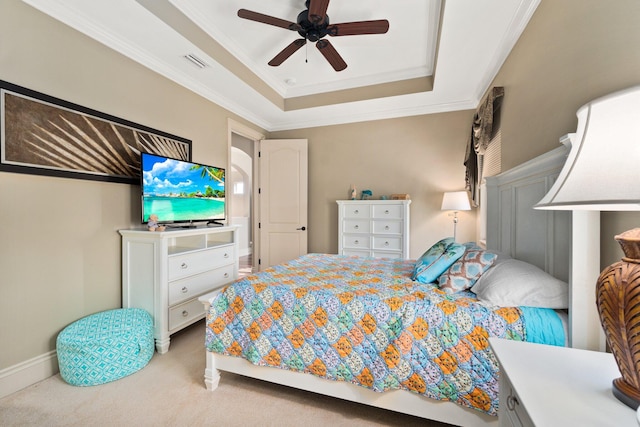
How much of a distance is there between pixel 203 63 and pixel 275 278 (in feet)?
7.54

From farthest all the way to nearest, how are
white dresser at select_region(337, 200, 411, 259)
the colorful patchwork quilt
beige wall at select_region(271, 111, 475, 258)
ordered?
beige wall at select_region(271, 111, 475, 258) → white dresser at select_region(337, 200, 411, 259) → the colorful patchwork quilt

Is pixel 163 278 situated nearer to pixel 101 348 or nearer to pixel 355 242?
pixel 101 348

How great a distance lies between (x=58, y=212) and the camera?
1937 millimetres

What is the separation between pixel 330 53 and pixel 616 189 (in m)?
2.32

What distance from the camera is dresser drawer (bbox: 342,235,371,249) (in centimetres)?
380

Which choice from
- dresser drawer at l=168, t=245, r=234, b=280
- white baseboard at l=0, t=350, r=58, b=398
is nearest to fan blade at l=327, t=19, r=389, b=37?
dresser drawer at l=168, t=245, r=234, b=280

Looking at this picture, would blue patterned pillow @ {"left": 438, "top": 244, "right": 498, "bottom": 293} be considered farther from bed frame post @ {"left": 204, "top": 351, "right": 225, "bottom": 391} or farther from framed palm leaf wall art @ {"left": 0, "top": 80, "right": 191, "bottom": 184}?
framed palm leaf wall art @ {"left": 0, "top": 80, "right": 191, "bottom": 184}

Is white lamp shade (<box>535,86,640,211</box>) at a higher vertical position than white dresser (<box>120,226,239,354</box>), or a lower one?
higher

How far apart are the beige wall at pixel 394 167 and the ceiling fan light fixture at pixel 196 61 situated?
197 cm

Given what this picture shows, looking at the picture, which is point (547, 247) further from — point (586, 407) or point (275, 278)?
point (275, 278)

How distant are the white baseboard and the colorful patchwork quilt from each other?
122cm

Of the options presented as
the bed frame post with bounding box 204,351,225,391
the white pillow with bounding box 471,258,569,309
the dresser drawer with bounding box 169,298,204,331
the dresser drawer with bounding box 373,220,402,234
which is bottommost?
the bed frame post with bounding box 204,351,225,391

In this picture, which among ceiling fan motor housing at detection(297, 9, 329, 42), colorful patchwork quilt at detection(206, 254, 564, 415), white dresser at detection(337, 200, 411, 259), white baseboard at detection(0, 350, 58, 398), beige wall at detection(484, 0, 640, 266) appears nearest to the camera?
beige wall at detection(484, 0, 640, 266)

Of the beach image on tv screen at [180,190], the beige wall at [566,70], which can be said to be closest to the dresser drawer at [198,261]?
the beach image on tv screen at [180,190]
